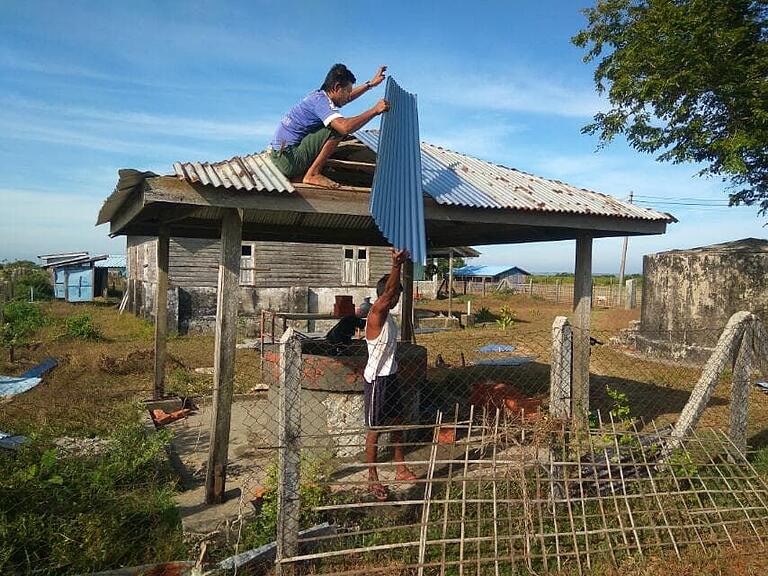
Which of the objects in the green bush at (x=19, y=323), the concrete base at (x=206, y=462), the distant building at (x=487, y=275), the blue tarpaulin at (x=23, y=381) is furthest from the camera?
the distant building at (x=487, y=275)

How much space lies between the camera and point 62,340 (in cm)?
1534

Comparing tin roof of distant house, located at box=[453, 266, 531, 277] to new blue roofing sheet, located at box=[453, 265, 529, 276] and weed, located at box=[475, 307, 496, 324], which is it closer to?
new blue roofing sheet, located at box=[453, 265, 529, 276]

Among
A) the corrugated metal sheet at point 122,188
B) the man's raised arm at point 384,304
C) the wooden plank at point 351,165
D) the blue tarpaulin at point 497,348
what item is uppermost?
the wooden plank at point 351,165

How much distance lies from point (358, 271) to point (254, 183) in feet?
51.4

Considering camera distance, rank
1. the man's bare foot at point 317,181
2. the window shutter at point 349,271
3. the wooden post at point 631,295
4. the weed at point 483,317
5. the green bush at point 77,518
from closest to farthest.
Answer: the green bush at point 77,518 → the man's bare foot at point 317,181 → the window shutter at point 349,271 → the weed at point 483,317 → the wooden post at point 631,295

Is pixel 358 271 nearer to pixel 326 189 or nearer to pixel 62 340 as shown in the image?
pixel 62 340

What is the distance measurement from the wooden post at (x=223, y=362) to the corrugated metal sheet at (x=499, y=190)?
185 centimetres

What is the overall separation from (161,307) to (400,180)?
Answer: 431 cm

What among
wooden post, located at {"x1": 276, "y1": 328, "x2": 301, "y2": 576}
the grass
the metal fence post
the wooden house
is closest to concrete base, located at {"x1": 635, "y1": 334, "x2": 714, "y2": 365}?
the grass

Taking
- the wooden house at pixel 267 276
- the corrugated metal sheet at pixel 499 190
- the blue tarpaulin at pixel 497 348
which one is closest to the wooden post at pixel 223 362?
the corrugated metal sheet at pixel 499 190

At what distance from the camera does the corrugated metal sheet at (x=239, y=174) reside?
4.55m

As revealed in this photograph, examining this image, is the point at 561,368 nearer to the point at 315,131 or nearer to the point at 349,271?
the point at 315,131

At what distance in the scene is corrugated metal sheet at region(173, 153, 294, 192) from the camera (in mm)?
4555

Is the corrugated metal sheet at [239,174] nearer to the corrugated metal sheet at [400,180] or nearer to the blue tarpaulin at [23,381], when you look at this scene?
the corrugated metal sheet at [400,180]
